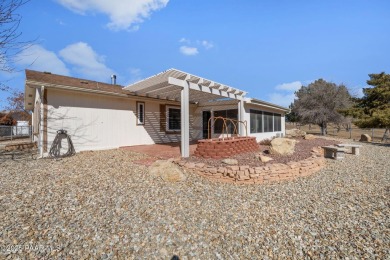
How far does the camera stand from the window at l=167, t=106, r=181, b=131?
11063 mm

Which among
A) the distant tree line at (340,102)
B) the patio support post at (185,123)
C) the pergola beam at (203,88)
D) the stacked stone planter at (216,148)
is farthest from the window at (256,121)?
the distant tree line at (340,102)

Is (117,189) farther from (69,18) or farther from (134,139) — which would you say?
(69,18)

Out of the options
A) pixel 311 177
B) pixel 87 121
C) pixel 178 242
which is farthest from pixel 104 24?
pixel 311 177

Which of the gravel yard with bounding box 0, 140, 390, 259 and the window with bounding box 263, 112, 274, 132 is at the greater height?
the window with bounding box 263, 112, 274, 132

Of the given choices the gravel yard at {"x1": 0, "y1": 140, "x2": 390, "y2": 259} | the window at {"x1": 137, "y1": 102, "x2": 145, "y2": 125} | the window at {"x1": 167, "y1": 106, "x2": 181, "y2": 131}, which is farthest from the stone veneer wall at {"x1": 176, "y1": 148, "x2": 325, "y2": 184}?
the window at {"x1": 167, "y1": 106, "x2": 181, "y2": 131}

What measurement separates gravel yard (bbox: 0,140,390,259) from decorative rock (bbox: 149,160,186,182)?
0.16 metres

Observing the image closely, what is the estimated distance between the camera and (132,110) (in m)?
9.48

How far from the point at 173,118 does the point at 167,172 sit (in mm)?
→ 7122

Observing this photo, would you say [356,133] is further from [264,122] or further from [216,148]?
[216,148]

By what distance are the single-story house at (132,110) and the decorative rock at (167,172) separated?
4.84 ft

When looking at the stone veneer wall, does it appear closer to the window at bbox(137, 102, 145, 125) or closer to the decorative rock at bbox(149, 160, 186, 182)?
the decorative rock at bbox(149, 160, 186, 182)

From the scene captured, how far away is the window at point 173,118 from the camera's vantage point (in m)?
11.1

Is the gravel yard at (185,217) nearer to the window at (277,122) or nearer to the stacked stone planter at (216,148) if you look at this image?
the stacked stone planter at (216,148)

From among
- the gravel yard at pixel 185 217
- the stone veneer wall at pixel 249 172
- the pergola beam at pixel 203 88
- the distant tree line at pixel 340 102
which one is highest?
the distant tree line at pixel 340 102
